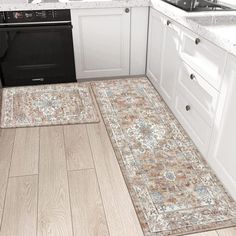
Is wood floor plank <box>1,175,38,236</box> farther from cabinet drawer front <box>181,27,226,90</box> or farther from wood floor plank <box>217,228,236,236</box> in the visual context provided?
cabinet drawer front <box>181,27,226,90</box>

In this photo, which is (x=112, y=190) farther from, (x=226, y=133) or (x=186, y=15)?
(x=186, y=15)

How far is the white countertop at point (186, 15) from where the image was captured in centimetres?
156

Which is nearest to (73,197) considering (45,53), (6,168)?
(6,168)

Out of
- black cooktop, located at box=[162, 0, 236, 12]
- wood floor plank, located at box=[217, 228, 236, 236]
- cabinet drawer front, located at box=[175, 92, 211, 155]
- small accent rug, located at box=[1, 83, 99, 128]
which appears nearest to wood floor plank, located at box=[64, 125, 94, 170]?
small accent rug, located at box=[1, 83, 99, 128]

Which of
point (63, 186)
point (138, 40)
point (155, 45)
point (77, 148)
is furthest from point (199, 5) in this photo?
point (63, 186)

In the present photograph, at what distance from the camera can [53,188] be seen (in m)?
1.71

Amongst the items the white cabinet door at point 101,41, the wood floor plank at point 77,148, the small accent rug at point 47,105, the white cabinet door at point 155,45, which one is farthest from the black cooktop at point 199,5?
the wood floor plank at point 77,148

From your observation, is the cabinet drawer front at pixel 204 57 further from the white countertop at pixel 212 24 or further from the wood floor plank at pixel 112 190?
the wood floor plank at pixel 112 190

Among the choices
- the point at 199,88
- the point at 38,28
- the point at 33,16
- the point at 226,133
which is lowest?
the point at 226,133

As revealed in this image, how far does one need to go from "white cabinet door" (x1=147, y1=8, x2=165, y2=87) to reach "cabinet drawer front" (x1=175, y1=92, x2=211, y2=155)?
0.54 metres

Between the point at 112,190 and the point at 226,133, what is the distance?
75 cm

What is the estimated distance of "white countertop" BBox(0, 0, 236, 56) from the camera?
1.56 metres

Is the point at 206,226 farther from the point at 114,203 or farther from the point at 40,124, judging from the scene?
the point at 40,124

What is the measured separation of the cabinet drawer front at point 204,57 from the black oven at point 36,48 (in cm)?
123
